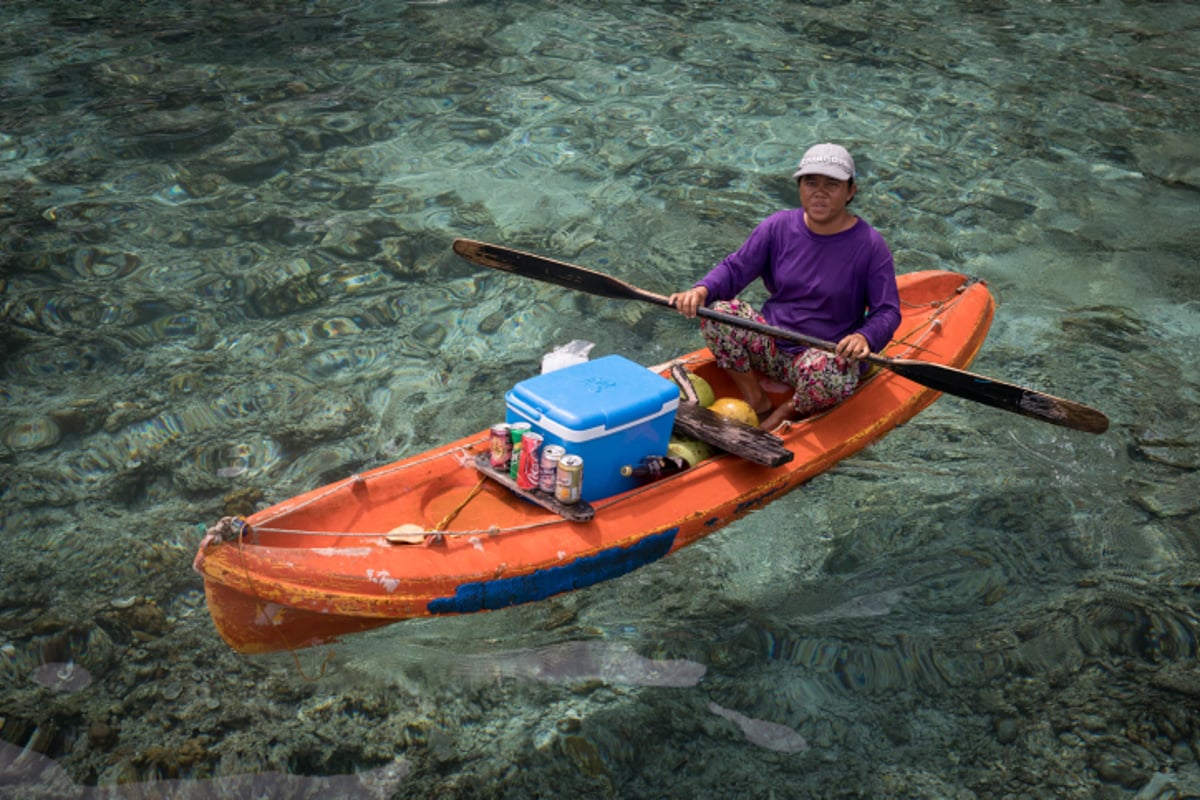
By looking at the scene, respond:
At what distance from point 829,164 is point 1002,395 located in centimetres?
160

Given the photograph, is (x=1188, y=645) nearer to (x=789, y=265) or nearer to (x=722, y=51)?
(x=789, y=265)

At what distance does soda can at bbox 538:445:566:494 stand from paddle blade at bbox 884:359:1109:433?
1970mm

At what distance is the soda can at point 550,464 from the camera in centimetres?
529

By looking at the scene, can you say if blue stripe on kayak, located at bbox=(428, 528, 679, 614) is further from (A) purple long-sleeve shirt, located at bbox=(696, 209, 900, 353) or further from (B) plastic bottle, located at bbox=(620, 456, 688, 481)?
(A) purple long-sleeve shirt, located at bbox=(696, 209, 900, 353)

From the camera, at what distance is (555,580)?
5.18 metres

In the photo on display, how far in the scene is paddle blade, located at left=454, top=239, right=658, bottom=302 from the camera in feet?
22.2

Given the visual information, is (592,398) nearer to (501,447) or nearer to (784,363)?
(501,447)

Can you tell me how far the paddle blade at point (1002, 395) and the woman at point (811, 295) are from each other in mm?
260

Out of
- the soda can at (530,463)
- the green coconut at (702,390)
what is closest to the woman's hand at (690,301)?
the green coconut at (702,390)

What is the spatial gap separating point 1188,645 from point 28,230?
29.7 feet

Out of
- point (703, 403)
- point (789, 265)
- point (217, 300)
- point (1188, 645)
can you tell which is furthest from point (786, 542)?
point (217, 300)

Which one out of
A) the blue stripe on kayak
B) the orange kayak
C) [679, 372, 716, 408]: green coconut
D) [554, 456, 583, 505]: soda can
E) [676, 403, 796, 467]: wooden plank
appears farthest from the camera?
[679, 372, 716, 408]: green coconut

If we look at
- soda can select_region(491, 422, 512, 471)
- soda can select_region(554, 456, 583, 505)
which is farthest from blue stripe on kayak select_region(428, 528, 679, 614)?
soda can select_region(491, 422, 512, 471)

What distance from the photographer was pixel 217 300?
27.9ft
